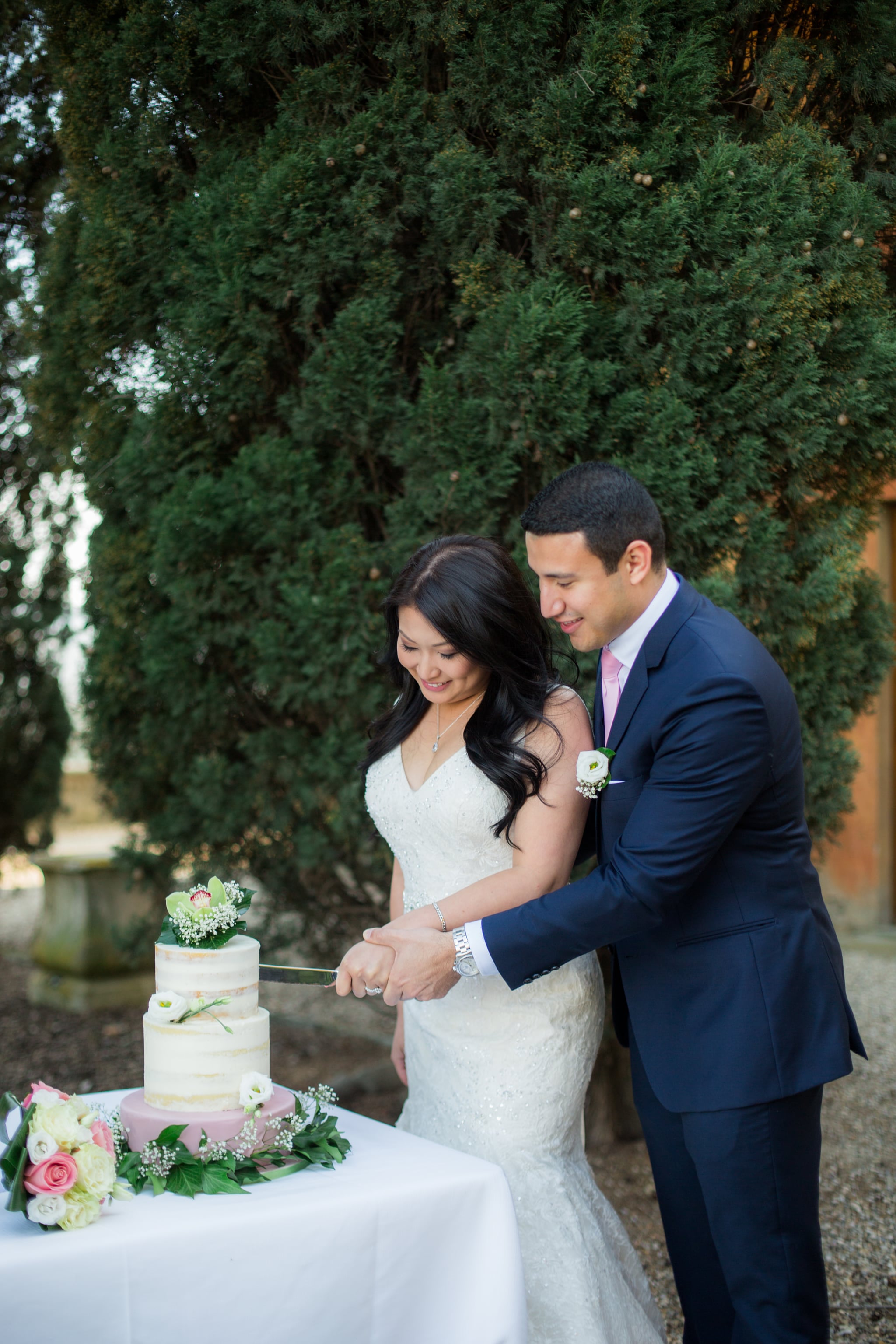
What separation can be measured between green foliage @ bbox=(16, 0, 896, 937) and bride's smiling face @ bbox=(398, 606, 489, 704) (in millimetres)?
935

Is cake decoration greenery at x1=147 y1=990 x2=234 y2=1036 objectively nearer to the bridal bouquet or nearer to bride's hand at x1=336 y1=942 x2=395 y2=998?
the bridal bouquet

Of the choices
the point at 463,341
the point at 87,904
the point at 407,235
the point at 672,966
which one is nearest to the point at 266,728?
the point at 463,341

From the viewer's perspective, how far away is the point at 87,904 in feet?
22.3

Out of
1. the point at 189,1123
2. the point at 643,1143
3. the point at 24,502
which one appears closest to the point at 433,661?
the point at 189,1123

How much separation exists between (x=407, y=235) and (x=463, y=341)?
0.41 metres

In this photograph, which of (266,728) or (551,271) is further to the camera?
(266,728)

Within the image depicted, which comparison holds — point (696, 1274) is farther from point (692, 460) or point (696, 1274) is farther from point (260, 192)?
point (260, 192)

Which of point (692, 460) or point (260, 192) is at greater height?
point (260, 192)

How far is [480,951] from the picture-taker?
93.7 inches

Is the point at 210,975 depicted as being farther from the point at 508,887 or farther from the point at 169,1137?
the point at 508,887

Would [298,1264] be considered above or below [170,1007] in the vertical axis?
below

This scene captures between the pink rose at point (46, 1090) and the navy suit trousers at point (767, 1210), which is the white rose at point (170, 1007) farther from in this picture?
the navy suit trousers at point (767, 1210)

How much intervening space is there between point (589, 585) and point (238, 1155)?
4.55ft

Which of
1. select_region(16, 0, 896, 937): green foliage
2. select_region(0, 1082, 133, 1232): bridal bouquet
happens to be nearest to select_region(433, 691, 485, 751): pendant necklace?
select_region(16, 0, 896, 937): green foliage
